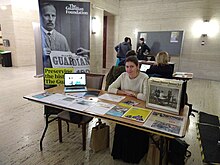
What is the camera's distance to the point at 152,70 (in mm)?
3146

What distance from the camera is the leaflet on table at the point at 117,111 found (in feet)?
4.97

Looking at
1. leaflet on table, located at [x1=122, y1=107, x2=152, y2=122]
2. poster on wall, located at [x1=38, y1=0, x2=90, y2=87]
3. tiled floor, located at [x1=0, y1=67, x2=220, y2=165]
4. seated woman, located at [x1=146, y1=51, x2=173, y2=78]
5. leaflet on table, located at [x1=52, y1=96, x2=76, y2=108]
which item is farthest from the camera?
seated woman, located at [x1=146, y1=51, x2=173, y2=78]

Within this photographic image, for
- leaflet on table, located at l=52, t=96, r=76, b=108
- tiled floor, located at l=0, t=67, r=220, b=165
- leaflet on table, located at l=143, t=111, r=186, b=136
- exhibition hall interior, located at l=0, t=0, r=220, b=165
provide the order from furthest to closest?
1. tiled floor, located at l=0, t=67, r=220, b=165
2. leaflet on table, located at l=52, t=96, r=76, b=108
3. exhibition hall interior, located at l=0, t=0, r=220, b=165
4. leaflet on table, located at l=143, t=111, r=186, b=136

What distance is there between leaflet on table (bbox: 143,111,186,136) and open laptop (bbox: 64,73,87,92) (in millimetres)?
1049

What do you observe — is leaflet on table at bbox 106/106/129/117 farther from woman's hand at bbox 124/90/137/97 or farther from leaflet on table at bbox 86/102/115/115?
woman's hand at bbox 124/90/137/97

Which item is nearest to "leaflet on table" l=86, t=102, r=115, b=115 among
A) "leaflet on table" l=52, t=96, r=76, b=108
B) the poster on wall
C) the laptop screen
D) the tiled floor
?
"leaflet on table" l=52, t=96, r=76, b=108

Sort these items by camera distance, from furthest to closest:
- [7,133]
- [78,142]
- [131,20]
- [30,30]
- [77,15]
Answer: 1. [30,30]
2. [131,20]
3. [77,15]
4. [7,133]
5. [78,142]

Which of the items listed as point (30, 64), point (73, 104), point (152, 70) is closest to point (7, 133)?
point (73, 104)

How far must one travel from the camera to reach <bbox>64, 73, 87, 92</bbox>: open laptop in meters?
2.19

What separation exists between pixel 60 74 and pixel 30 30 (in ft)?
23.3

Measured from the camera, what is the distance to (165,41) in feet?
22.2

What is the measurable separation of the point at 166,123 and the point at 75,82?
1.33 metres

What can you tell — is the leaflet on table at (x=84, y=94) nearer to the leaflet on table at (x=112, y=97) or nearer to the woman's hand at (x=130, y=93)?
the leaflet on table at (x=112, y=97)

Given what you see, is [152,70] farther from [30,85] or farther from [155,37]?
[155,37]
